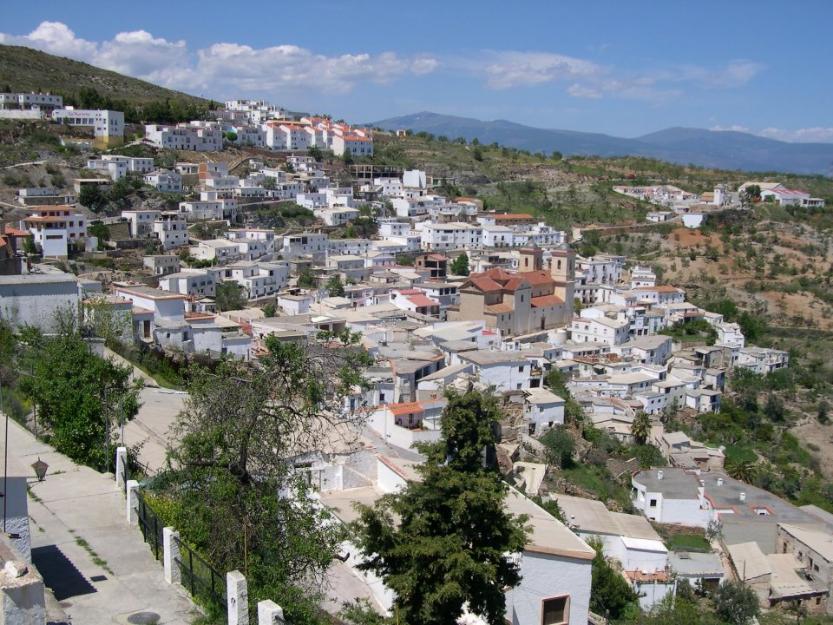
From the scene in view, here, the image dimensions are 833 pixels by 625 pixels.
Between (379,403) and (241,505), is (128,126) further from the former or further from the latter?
(241,505)

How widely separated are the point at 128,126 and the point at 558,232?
2454cm

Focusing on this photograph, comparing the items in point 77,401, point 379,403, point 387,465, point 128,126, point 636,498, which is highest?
point 128,126

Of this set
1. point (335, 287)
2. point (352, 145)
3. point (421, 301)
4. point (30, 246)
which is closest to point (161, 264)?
point (30, 246)

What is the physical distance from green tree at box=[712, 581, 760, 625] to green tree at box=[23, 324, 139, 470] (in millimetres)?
10002

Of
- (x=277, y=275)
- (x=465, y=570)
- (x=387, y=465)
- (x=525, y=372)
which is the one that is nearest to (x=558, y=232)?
(x=277, y=275)

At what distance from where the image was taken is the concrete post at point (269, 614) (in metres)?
5.80

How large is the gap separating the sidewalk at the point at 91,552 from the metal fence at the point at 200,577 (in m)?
0.12

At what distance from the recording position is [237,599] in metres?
6.09

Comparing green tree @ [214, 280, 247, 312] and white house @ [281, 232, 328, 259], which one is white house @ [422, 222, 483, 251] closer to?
white house @ [281, 232, 328, 259]

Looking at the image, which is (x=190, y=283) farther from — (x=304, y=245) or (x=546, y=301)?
(x=546, y=301)

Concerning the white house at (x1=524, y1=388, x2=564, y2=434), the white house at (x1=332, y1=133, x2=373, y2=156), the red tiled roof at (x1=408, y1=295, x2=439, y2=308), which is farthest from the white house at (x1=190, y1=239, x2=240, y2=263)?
the white house at (x1=332, y1=133, x2=373, y2=156)

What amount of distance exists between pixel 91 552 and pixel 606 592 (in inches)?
332

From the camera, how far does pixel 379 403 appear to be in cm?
2089

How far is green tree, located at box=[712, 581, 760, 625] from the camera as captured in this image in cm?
1384
